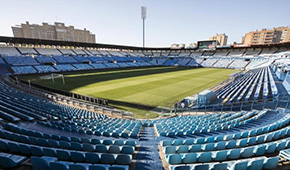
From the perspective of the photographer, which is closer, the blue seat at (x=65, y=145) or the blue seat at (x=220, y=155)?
the blue seat at (x=220, y=155)

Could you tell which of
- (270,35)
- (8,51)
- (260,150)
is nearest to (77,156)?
(260,150)

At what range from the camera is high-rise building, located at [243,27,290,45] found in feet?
299

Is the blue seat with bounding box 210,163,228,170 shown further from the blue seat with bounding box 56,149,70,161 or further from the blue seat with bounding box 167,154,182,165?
the blue seat with bounding box 56,149,70,161

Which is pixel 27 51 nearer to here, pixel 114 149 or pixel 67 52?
pixel 67 52

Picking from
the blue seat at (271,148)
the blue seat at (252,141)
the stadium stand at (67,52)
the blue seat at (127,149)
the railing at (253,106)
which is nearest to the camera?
the blue seat at (271,148)

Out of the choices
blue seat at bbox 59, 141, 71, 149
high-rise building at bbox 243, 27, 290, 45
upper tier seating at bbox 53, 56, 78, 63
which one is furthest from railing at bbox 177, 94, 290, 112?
high-rise building at bbox 243, 27, 290, 45

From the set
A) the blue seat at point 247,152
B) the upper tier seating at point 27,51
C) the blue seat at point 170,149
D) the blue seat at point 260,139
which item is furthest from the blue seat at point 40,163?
the upper tier seating at point 27,51

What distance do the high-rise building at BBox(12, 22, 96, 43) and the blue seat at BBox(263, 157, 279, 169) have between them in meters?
118

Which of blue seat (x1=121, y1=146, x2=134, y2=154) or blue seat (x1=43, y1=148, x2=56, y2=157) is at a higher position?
blue seat (x1=43, y1=148, x2=56, y2=157)

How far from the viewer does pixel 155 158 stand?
4.96m

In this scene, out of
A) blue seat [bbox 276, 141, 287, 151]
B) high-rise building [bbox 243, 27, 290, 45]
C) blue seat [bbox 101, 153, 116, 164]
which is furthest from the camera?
high-rise building [bbox 243, 27, 290, 45]

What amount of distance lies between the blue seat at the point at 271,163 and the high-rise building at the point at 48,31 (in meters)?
118

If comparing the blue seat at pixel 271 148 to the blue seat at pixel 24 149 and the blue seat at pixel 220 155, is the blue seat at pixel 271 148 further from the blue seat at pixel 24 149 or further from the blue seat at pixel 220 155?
the blue seat at pixel 24 149

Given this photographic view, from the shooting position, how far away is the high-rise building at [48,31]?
90719 mm
